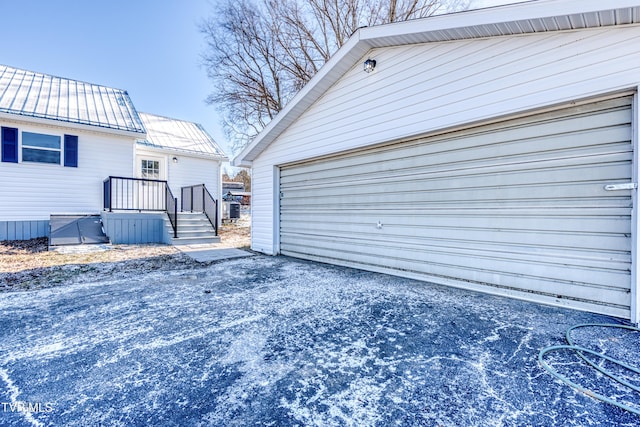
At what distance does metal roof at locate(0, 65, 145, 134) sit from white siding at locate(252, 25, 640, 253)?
275 inches

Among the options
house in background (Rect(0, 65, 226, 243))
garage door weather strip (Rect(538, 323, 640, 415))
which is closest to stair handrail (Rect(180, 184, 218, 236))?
house in background (Rect(0, 65, 226, 243))

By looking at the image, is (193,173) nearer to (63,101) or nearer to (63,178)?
(63,178)

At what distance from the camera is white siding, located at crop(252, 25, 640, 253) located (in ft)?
9.64

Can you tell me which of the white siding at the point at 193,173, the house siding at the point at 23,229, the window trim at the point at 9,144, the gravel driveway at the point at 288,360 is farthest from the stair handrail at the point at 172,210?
the gravel driveway at the point at 288,360

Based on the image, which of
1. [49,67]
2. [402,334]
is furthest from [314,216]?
[49,67]

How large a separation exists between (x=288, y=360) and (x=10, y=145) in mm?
10336

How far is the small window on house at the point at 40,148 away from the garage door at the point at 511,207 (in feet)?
28.7

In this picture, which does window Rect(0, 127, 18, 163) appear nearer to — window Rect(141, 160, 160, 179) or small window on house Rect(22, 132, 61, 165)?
small window on house Rect(22, 132, 61, 165)

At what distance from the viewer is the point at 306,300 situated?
361cm

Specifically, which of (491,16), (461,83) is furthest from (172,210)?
(491,16)

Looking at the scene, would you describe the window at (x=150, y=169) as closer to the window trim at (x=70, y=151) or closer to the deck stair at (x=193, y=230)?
the window trim at (x=70, y=151)

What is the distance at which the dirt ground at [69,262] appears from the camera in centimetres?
458

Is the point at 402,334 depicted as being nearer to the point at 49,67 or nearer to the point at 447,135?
the point at 447,135

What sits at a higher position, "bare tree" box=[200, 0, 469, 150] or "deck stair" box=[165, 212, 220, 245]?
"bare tree" box=[200, 0, 469, 150]
